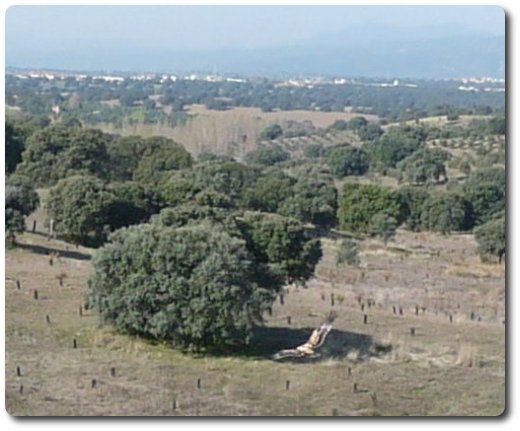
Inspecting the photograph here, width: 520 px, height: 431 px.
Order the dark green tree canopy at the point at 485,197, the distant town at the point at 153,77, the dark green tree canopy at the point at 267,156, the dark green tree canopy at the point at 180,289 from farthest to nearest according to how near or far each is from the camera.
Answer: the dark green tree canopy at the point at 267,156, the dark green tree canopy at the point at 485,197, the distant town at the point at 153,77, the dark green tree canopy at the point at 180,289

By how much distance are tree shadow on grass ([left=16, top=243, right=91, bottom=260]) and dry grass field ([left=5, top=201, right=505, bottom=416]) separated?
398mm

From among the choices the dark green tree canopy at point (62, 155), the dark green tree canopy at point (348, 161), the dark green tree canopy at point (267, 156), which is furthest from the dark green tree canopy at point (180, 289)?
the dark green tree canopy at point (267, 156)

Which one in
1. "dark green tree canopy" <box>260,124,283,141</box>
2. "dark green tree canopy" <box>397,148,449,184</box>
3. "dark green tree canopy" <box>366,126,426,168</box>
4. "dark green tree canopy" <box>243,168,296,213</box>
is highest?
"dark green tree canopy" <box>260,124,283,141</box>

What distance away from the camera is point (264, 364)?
6793mm

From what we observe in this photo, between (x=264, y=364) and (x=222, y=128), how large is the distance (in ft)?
80.3

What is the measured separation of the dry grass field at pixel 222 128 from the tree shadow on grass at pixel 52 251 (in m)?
13.0

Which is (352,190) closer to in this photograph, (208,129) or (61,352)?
(208,129)

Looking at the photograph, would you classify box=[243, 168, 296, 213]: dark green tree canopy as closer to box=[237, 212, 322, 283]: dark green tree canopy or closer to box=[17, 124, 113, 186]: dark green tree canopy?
box=[17, 124, 113, 186]: dark green tree canopy

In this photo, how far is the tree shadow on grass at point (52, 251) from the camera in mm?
11031

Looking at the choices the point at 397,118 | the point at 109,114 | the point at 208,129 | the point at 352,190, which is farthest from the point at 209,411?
the point at 397,118

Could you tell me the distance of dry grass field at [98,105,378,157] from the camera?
26438 millimetres

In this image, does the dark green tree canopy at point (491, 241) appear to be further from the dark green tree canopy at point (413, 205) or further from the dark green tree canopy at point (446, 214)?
the dark green tree canopy at point (413, 205)

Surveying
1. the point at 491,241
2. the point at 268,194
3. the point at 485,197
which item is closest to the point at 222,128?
the point at 268,194

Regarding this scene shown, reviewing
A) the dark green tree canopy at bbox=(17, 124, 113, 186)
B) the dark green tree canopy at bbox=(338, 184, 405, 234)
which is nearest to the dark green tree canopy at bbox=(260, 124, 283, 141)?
the dark green tree canopy at bbox=(338, 184, 405, 234)
